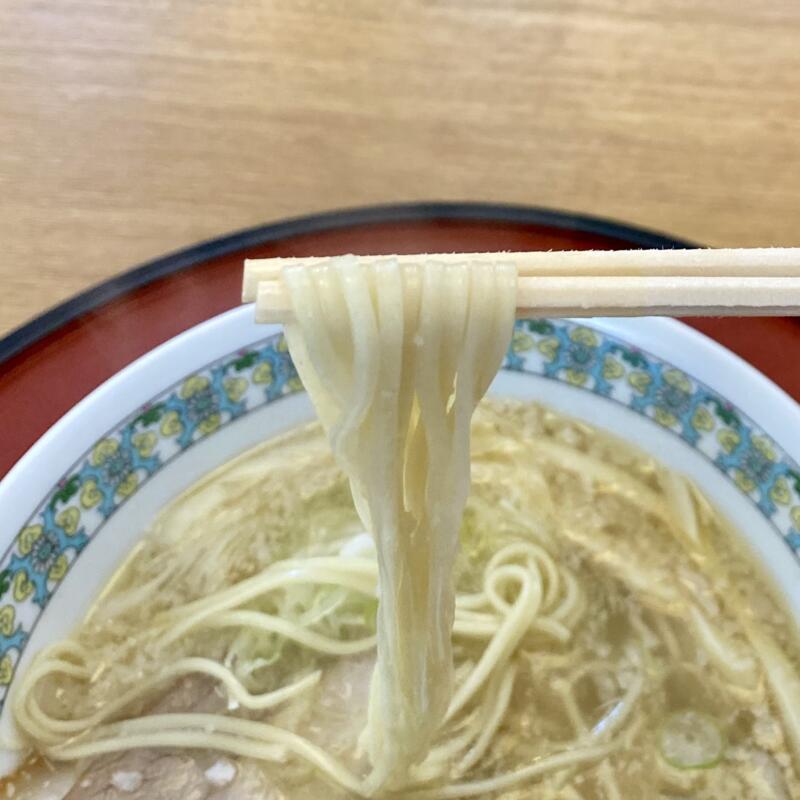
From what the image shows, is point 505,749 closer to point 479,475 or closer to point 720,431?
point 479,475

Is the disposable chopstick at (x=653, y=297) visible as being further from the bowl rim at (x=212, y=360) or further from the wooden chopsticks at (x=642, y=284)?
the bowl rim at (x=212, y=360)

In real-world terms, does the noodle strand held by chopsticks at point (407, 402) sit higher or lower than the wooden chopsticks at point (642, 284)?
lower

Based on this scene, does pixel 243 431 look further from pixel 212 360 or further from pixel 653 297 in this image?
pixel 653 297

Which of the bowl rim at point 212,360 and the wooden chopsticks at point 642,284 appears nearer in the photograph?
the wooden chopsticks at point 642,284

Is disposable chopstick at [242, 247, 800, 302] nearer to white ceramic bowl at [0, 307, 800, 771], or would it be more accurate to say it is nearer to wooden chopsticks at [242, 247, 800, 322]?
wooden chopsticks at [242, 247, 800, 322]

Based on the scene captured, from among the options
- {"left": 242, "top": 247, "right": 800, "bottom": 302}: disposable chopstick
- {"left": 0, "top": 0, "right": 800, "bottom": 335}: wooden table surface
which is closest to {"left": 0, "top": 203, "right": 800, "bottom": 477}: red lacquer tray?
{"left": 0, "top": 0, "right": 800, "bottom": 335}: wooden table surface

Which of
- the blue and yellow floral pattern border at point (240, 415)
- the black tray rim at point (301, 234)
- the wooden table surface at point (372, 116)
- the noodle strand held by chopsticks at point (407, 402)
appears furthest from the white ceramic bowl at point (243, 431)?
the noodle strand held by chopsticks at point (407, 402)
